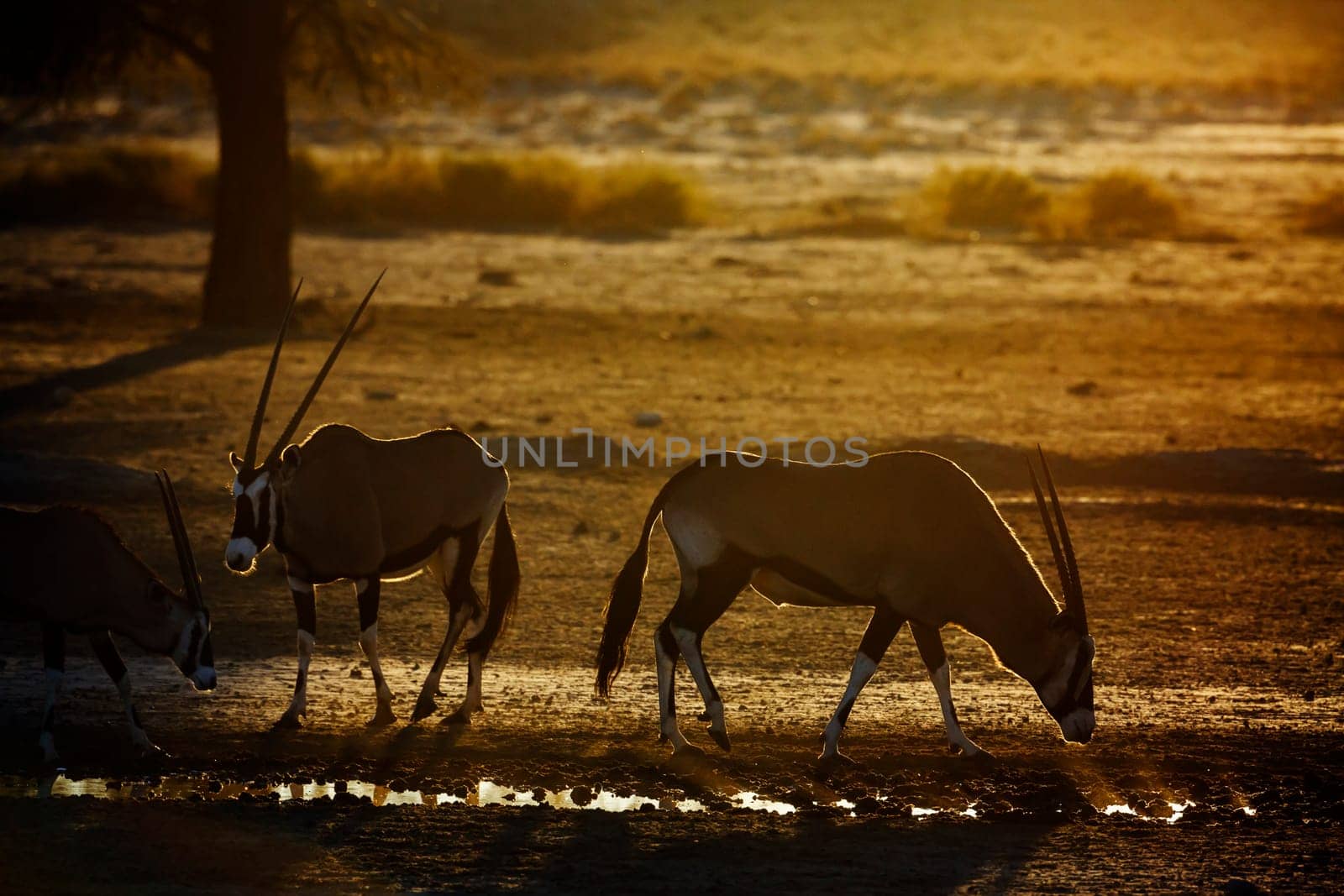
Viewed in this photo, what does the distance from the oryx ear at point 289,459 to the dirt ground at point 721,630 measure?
1344 millimetres

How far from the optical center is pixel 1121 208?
3494cm

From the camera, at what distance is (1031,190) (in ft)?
119

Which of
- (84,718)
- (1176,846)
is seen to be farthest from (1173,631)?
(84,718)

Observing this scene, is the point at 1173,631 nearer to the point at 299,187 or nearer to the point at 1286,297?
the point at 1286,297

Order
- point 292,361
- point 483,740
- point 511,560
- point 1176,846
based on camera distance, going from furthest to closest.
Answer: point 292,361 < point 511,560 < point 483,740 < point 1176,846

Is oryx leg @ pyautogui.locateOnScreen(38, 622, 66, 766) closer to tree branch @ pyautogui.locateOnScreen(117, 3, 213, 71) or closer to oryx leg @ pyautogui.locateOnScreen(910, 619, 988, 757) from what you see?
oryx leg @ pyautogui.locateOnScreen(910, 619, 988, 757)

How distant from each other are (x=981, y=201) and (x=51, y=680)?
29.4 metres

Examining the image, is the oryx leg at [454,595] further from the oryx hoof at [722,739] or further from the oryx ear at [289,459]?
the oryx hoof at [722,739]

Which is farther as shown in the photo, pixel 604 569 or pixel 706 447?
pixel 706 447

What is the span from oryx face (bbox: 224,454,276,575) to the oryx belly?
2435mm

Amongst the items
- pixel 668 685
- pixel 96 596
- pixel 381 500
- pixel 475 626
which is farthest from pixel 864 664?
pixel 96 596

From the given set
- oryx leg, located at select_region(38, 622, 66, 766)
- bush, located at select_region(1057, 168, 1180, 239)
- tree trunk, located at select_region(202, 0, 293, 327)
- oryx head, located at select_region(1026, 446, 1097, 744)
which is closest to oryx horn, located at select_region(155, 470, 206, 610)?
oryx leg, located at select_region(38, 622, 66, 766)

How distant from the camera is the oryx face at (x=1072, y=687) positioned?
815 cm

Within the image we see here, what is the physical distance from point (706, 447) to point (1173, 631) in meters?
5.95
